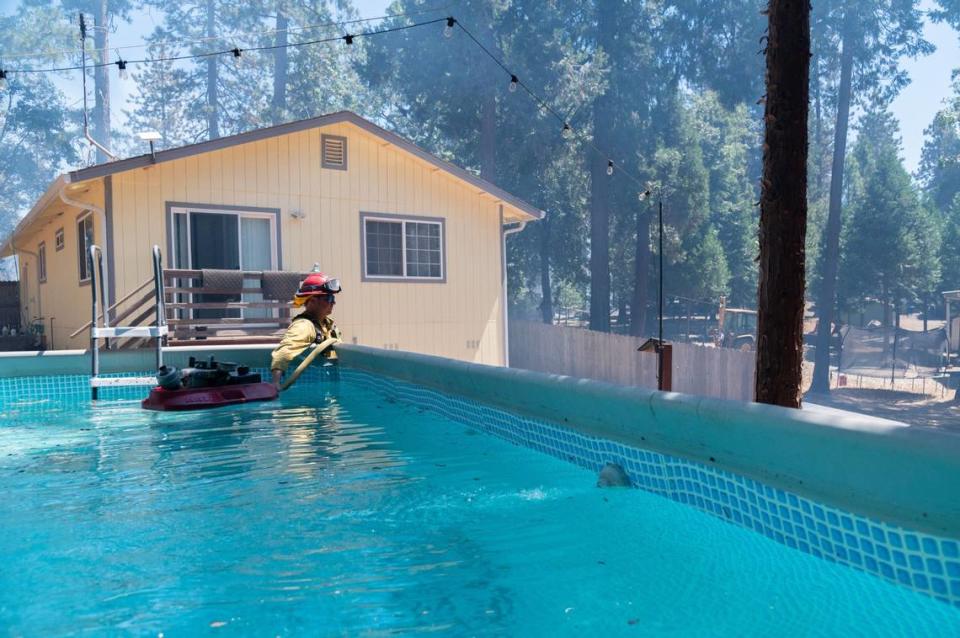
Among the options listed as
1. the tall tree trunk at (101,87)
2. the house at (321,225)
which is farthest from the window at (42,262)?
the tall tree trunk at (101,87)

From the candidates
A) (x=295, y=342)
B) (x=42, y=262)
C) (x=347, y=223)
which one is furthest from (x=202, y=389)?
(x=42, y=262)

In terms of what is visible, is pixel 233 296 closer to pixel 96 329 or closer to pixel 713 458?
pixel 96 329

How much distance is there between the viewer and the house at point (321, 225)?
12.3 m

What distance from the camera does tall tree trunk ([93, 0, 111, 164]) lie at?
45906mm

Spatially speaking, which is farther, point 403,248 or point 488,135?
point 488,135

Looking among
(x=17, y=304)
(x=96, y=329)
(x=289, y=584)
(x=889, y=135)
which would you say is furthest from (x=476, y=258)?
(x=889, y=135)

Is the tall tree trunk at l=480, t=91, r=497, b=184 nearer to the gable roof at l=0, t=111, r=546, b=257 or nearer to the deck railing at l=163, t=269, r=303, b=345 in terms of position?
the gable roof at l=0, t=111, r=546, b=257

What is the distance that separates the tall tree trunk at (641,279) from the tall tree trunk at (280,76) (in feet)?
72.4

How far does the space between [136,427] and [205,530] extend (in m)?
3.49

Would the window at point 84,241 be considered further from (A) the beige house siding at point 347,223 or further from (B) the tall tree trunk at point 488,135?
(B) the tall tree trunk at point 488,135

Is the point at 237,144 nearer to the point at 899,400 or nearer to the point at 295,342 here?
the point at 295,342

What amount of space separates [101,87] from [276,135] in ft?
134

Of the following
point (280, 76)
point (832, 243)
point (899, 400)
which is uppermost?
point (280, 76)

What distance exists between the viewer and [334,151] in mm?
14102
